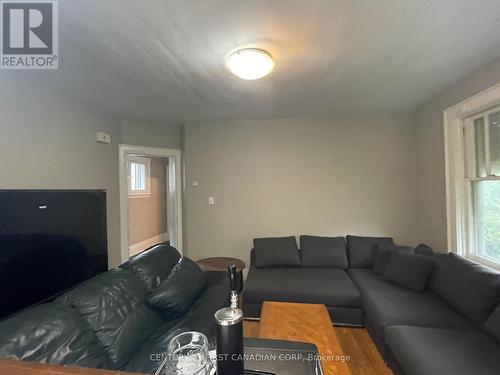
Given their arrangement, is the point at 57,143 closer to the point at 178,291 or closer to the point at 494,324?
the point at 178,291

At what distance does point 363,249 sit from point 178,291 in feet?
7.87

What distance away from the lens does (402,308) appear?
6.44 feet

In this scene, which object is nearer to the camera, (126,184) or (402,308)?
(402,308)

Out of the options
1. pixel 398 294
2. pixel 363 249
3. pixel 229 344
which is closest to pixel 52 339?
pixel 229 344

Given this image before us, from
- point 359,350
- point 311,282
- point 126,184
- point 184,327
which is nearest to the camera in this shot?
point 184,327

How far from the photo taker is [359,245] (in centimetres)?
308

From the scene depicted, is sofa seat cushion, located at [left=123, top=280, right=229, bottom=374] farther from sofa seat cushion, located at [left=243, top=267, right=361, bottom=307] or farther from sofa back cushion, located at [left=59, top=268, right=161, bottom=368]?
sofa seat cushion, located at [left=243, top=267, right=361, bottom=307]

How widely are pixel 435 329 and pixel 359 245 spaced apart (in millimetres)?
1455

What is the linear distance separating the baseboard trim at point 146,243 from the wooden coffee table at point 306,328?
3864 mm

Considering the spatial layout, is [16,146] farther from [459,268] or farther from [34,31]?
[459,268]

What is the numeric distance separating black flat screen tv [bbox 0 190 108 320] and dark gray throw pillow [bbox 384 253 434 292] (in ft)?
9.96

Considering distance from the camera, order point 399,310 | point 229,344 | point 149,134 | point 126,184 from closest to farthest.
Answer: point 229,344 < point 399,310 < point 126,184 < point 149,134

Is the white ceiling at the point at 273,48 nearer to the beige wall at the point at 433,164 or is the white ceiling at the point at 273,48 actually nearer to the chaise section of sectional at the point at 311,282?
the beige wall at the point at 433,164

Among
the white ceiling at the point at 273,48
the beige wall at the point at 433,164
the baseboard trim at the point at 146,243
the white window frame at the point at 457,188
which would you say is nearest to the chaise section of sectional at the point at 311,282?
the beige wall at the point at 433,164
